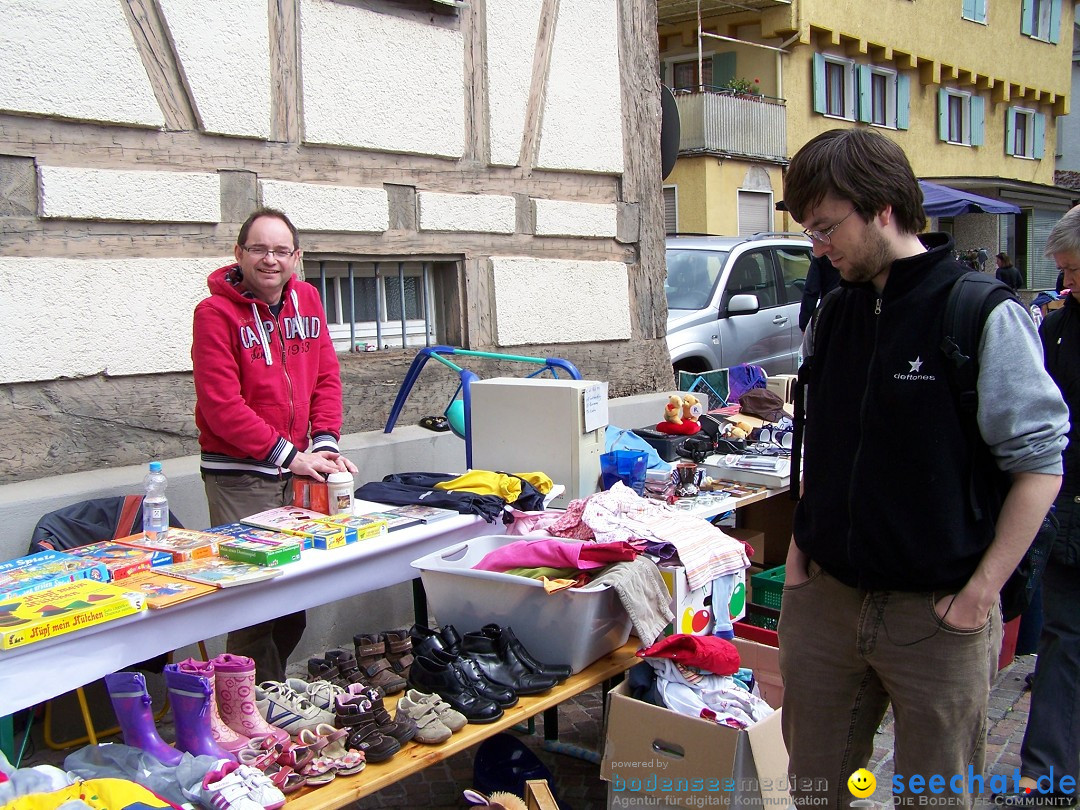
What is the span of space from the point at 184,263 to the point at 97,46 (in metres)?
0.93

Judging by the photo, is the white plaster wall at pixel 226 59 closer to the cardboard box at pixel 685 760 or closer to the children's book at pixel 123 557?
the children's book at pixel 123 557

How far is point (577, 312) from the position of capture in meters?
6.34

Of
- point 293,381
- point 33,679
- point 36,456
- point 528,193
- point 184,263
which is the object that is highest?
point 528,193

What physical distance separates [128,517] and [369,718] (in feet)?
5.68

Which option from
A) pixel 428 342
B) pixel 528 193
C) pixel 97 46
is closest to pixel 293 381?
pixel 97 46

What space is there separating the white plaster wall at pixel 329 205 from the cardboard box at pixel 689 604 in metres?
2.59

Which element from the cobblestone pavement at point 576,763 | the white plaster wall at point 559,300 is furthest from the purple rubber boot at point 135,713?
the white plaster wall at point 559,300

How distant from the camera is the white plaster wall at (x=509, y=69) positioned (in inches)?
228

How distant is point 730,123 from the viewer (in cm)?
1914

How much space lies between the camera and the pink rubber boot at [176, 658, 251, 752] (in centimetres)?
249

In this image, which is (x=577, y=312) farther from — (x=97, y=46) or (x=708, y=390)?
(x=97, y=46)

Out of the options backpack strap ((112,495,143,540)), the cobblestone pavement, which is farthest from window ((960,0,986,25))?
backpack strap ((112,495,143,540))

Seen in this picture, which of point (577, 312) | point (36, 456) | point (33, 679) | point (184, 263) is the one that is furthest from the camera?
point (577, 312)

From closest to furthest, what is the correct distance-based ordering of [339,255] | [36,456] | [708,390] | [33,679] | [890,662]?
[890,662], [33,679], [36,456], [339,255], [708,390]
